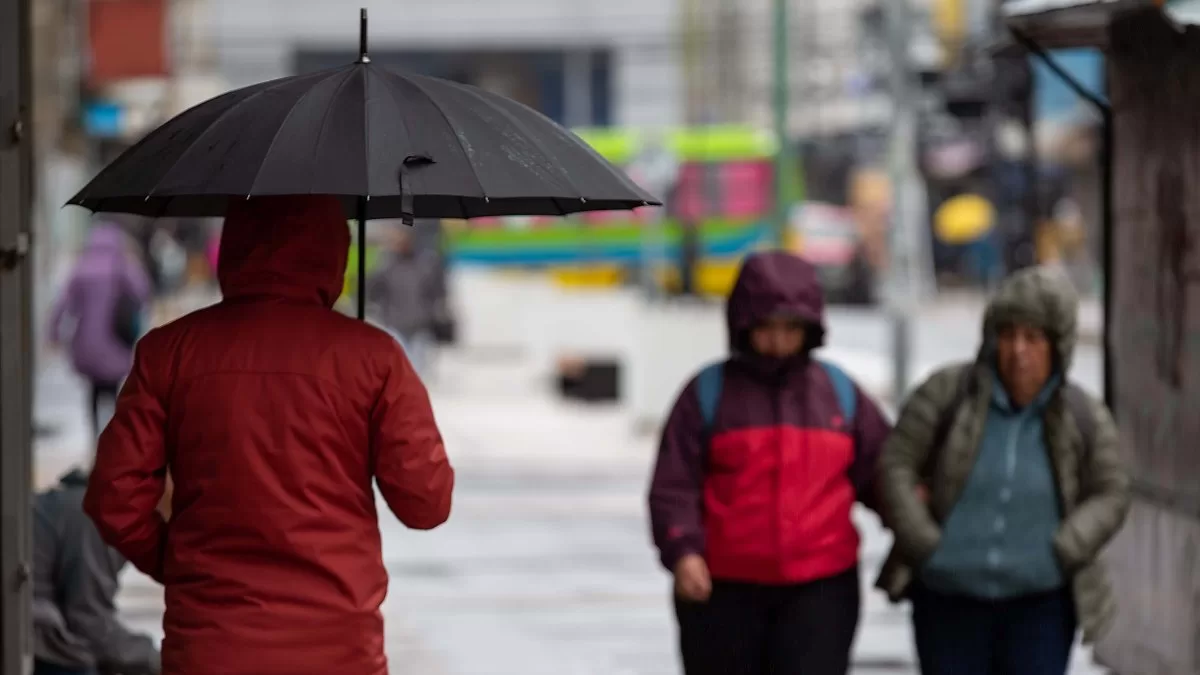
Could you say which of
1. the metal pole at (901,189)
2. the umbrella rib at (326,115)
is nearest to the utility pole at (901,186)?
the metal pole at (901,189)

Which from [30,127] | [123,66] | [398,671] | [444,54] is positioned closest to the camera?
[30,127]

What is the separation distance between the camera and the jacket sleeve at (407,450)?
4.09 metres

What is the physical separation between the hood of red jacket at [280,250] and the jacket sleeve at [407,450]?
0.23 metres

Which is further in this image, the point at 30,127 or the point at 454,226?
the point at 454,226

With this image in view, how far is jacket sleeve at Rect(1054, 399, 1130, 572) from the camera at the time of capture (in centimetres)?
546

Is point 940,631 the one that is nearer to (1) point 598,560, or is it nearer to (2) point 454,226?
(1) point 598,560

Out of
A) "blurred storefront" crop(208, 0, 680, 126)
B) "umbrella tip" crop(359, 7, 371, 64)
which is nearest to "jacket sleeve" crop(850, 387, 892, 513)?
"umbrella tip" crop(359, 7, 371, 64)

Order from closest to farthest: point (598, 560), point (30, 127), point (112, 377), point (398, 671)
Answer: point (30, 127)
point (398, 671)
point (598, 560)
point (112, 377)

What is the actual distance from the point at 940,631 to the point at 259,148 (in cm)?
239

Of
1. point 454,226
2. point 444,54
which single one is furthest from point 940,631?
point 444,54

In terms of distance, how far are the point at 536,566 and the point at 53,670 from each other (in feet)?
20.1

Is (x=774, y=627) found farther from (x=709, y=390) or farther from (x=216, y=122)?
(x=216, y=122)

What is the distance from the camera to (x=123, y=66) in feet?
101

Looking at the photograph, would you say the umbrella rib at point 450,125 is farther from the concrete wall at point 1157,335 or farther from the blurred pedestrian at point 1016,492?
the concrete wall at point 1157,335
